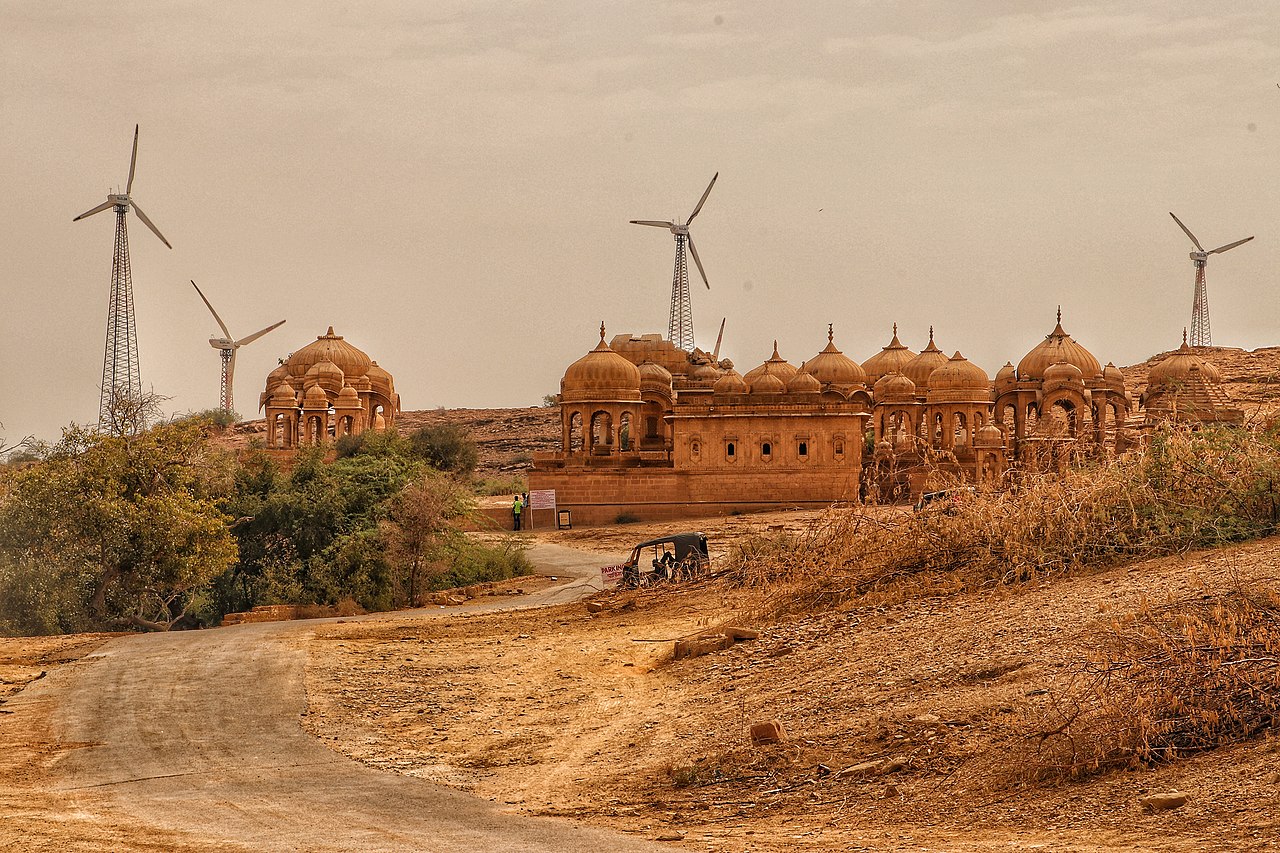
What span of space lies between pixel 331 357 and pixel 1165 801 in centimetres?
5846

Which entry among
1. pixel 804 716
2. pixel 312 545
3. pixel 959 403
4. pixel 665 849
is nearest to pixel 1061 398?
pixel 959 403

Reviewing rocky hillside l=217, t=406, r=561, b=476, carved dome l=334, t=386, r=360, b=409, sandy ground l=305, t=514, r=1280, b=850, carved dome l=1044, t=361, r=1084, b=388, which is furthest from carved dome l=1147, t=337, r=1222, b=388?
rocky hillside l=217, t=406, r=561, b=476

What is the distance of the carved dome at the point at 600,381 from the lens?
1890 inches

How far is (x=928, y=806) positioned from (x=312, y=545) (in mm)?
25115

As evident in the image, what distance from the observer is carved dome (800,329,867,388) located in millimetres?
54531

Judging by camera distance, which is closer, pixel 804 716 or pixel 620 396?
pixel 804 716

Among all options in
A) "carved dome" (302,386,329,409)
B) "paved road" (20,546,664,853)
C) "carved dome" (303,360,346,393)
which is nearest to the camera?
"paved road" (20,546,664,853)

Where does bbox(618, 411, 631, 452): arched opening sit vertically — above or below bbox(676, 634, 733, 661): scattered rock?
above

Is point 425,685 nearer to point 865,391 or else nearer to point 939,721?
point 939,721

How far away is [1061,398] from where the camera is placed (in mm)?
50719

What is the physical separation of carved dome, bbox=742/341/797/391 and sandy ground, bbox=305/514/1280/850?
3266 centimetres

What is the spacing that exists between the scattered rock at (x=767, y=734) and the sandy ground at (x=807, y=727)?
0.31 ft

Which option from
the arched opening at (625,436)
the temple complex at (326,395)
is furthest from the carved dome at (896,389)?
the temple complex at (326,395)

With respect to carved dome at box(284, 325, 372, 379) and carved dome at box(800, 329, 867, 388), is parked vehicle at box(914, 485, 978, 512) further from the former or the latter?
carved dome at box(284, 325, 372, 379)
